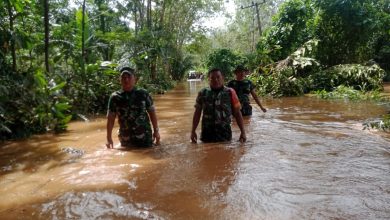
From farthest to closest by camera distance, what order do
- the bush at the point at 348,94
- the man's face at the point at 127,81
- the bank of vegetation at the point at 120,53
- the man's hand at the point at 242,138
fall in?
the bush at the point at 348,94 → the bank of vegetation at the point at 120,53 → the man's hand at the point at 242,138 → the man's face at the point at 127,81

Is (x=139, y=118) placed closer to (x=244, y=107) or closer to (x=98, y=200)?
(x=98, y=200)

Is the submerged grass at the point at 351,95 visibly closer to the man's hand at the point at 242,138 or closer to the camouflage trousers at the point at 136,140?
the man's hand at the point at 242,138

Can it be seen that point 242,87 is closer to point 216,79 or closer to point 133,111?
point 216,79

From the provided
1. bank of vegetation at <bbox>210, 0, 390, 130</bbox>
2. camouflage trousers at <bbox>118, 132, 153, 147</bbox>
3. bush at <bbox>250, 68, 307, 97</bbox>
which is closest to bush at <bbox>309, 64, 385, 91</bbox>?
bank of vegetation at <bbox>210, 0, 390, 130</bbox>

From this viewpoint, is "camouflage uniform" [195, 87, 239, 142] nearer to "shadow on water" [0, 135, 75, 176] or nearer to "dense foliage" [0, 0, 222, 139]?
"shadow on water" [0, 135, 75, 176]

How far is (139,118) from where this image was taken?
5.81 metres

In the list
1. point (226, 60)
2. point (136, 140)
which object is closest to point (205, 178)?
point (136, 140)

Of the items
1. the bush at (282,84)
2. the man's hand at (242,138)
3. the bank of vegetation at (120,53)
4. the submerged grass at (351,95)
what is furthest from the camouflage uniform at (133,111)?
the bush at (282,84)

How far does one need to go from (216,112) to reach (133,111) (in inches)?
49.5

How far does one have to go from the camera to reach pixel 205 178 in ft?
14.6

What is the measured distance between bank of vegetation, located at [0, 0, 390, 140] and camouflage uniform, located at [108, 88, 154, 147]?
6.10 ft

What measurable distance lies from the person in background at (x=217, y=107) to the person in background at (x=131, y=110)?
807 millimetres

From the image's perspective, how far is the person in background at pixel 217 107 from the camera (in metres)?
5.89

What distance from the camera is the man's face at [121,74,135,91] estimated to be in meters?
5.65
